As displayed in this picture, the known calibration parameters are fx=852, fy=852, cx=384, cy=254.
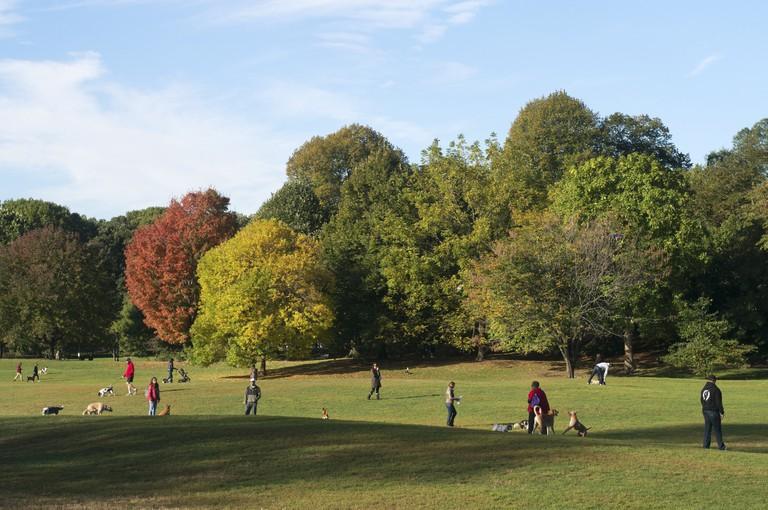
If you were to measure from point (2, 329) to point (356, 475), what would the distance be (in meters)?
89.0

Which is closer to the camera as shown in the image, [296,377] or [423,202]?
[296,377]

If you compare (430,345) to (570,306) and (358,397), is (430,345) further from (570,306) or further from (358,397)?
(358,397)

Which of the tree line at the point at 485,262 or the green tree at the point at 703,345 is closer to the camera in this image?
the tree line at the point at 485,262

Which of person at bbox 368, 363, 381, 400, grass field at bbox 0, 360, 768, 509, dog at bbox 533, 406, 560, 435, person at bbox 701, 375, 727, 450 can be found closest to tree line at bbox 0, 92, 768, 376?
person at bbox 368, 363, 381, 400

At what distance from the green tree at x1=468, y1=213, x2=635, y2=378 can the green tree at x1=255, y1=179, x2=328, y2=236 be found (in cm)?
3620

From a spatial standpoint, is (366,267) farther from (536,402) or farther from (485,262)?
(536,402)

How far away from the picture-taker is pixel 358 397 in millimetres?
46156

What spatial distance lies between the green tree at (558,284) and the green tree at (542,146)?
1216cm

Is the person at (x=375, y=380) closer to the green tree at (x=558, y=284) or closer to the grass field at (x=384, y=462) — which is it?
the grass field at (x=384, y=462)

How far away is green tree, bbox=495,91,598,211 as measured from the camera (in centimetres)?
7244

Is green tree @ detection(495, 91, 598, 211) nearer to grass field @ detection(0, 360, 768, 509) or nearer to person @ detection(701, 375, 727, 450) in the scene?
grass field @ detection(0, 360, 768, 509)

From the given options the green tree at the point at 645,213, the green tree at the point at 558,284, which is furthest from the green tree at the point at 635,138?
the green tree at the point at 558,284

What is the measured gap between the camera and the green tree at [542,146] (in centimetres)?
7244

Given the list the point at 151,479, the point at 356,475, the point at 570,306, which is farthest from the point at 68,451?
the point at 570,306
